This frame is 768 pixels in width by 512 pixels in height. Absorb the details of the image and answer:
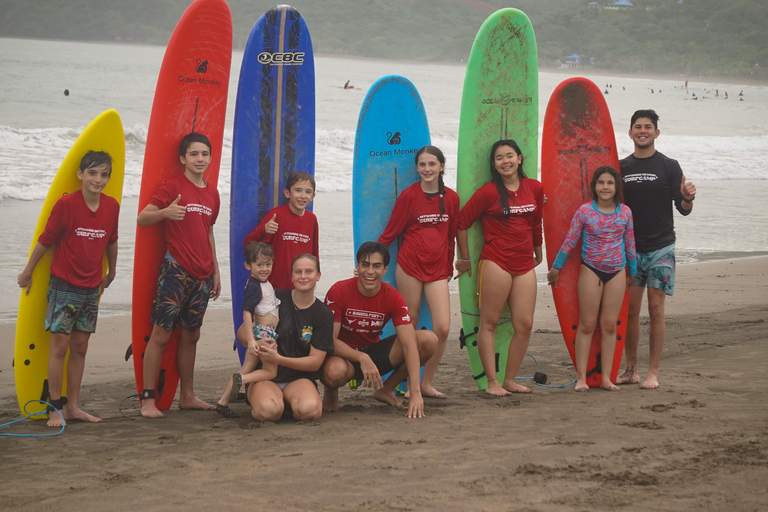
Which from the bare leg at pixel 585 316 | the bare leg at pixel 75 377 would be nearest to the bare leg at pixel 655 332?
the bare leg at pixel 585 316

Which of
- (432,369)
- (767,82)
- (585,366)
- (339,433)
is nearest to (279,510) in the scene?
(339,433)

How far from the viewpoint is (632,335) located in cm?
418

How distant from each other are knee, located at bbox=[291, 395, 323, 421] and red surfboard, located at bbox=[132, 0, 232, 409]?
0.87 metres

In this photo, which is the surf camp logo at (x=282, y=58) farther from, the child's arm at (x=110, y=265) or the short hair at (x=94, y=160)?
the child's arm at (x=110, y=265)

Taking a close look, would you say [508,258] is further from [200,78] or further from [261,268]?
[200,78]

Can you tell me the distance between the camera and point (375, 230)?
4.55 m

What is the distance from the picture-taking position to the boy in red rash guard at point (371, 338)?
350cm

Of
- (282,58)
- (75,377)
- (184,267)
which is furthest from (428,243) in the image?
(75,377)

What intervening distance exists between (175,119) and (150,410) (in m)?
1.61

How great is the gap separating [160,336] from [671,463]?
2398 mm

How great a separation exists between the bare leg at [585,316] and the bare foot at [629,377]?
0.77ft

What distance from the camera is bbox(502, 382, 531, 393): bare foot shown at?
158 inches

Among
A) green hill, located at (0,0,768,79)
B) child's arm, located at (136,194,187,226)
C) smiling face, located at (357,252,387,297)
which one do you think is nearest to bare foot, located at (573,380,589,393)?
smiling face, located at (357,252,387,297)

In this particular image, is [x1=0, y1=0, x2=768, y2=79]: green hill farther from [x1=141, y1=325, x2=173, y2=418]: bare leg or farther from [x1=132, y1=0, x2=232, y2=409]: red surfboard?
[x1=141, y1=325, x2=173, y2=418]: bare leg
